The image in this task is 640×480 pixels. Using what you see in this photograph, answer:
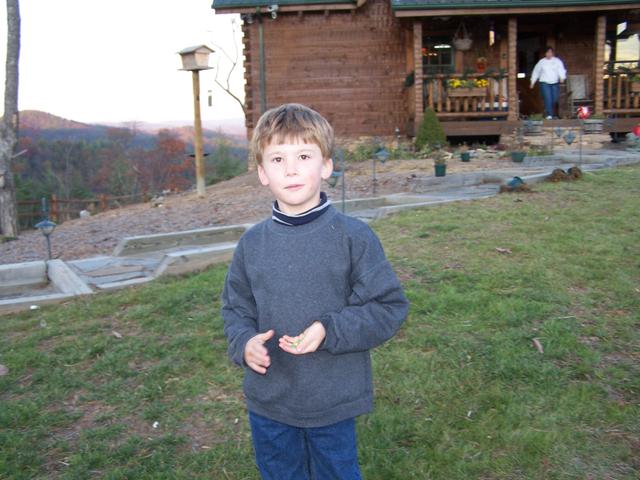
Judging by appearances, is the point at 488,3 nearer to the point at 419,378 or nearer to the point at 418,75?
the point at 418,75

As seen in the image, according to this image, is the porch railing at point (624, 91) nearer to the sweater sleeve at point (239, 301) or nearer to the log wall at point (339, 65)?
the log wall at point (339, 65)

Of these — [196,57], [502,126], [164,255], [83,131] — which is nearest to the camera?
[164,255]

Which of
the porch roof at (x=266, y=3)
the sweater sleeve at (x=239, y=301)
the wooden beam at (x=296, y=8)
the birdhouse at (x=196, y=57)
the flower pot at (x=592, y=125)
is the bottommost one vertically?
the sweater sleeve at (x=239, y=301)

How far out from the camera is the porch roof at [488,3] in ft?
49.1

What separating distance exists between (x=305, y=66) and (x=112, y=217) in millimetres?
7448

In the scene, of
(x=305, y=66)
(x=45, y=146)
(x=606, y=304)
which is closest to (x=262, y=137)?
(x=606, y=304)

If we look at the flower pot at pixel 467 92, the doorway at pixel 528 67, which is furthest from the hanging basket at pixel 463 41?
the doorway at pixel 528 67

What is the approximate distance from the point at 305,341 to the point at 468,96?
14.3 m

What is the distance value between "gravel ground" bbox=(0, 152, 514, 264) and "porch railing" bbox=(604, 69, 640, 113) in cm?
455

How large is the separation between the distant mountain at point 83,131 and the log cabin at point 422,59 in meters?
38.9

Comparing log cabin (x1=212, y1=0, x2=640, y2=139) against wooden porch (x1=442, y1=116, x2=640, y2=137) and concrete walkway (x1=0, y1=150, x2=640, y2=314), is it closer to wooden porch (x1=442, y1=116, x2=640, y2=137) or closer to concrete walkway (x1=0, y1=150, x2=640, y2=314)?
wooden porch (x1=442, y1=116, x2=640, y2=137)

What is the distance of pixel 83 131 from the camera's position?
78.9 m

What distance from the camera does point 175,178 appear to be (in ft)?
175

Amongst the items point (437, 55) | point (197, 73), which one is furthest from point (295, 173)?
point (437, 55)
